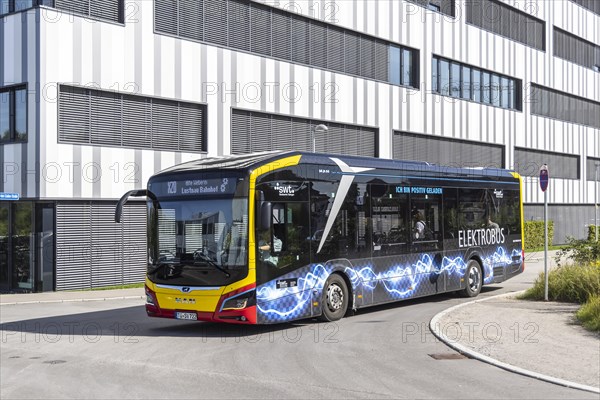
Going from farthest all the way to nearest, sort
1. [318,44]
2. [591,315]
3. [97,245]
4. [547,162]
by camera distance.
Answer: [547,162]
[318,44]
[97,245]
[591,315]

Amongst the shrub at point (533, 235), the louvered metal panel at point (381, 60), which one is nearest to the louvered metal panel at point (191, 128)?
the louvered metal panel at point (381, 60)

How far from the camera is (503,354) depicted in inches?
402

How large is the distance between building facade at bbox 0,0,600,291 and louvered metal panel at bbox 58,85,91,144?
0.14 feet

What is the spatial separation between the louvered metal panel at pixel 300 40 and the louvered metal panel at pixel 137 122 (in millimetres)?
7879

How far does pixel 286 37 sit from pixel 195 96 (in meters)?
5.72

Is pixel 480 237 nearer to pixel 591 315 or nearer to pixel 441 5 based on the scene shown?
pixel 591 315

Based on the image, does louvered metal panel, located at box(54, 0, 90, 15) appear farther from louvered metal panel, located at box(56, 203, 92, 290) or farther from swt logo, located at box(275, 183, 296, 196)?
swt logo, located at box(275, 183, 296, 196)

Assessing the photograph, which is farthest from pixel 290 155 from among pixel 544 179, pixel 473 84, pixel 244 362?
pixel 473 84

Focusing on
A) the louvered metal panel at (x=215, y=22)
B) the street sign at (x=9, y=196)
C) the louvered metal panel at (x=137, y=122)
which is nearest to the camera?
the street sign at (x=9, y=196)

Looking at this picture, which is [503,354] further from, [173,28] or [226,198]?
[173,28]

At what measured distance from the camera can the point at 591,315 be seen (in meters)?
12.6

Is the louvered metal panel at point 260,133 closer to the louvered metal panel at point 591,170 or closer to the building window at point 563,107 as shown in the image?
the building window at point 563,107

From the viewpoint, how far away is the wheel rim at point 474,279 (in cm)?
1841

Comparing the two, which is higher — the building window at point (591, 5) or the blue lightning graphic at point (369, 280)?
the building window at point (591, 5)
